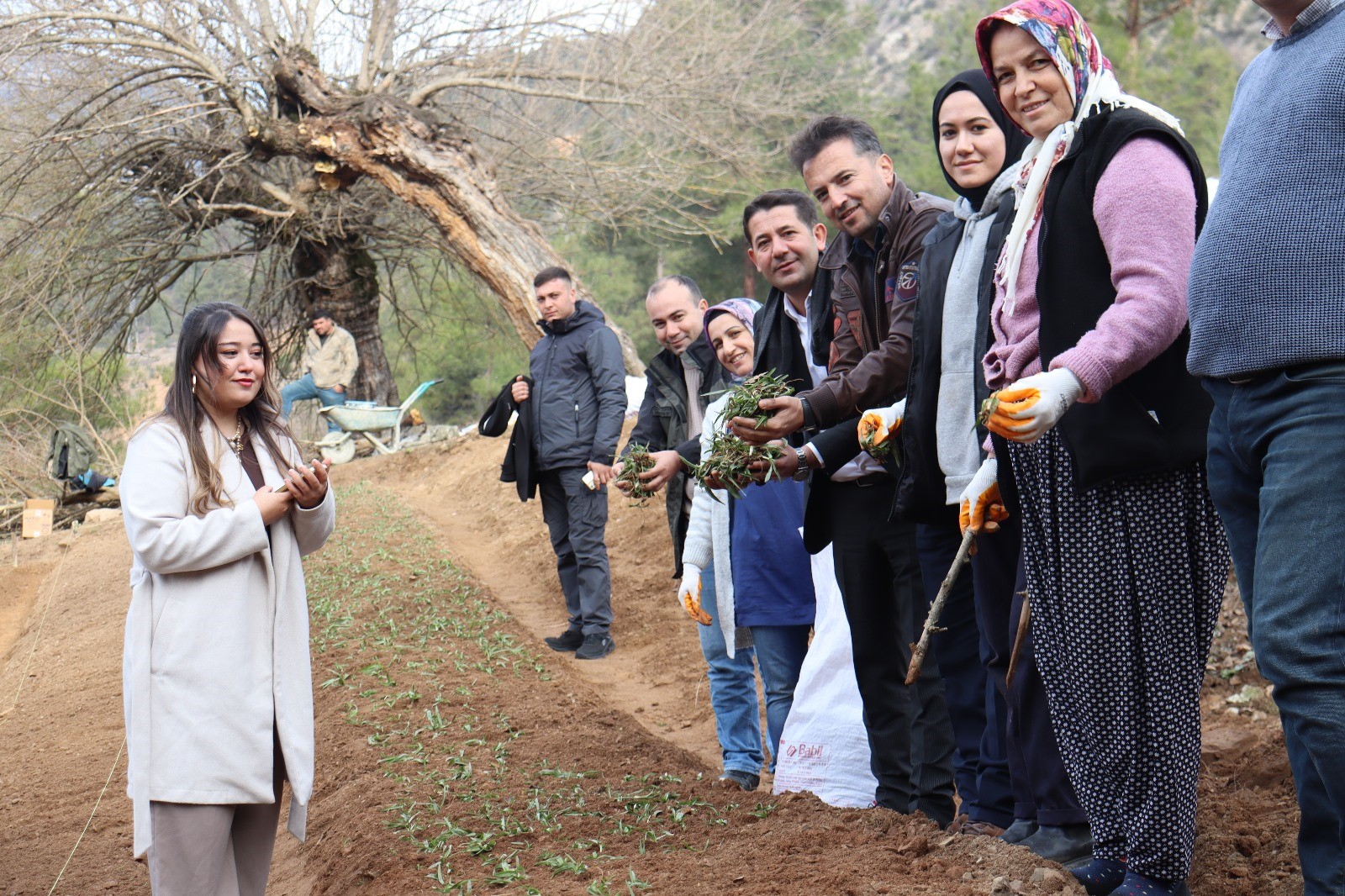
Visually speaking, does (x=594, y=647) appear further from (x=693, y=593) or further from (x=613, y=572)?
(x=693, y=593)

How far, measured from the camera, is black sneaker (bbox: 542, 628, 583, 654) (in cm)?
788

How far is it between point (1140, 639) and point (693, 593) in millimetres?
2277

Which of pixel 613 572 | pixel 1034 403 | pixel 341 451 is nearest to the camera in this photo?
pixel 1034 403

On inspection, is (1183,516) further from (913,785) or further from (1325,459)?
(913,785)

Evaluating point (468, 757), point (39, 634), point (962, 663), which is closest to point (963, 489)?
point (962, 663)

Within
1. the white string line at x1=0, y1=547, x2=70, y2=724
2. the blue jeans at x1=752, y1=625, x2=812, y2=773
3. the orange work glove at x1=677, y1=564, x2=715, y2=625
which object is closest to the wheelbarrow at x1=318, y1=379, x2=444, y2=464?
the white string line at x1=0, y1=547, x2=70, y2=724

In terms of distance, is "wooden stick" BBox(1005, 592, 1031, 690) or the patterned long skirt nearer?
the patterned long skirt

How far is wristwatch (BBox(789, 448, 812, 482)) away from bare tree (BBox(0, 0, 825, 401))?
9912 mm

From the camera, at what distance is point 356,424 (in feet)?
57.1

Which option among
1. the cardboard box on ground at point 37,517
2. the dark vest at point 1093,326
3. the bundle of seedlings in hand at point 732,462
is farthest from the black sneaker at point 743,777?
the cardboard box on ground at point 37,517

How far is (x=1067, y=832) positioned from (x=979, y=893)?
0.47 meters

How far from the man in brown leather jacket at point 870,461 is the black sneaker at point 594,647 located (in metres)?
4.01

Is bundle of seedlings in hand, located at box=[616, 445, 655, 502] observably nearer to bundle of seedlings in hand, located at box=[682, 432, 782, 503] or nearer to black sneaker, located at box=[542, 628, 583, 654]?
bundle of seedlings in hand, located at box=[682, 432, 782, 503]

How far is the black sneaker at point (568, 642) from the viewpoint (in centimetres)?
788
